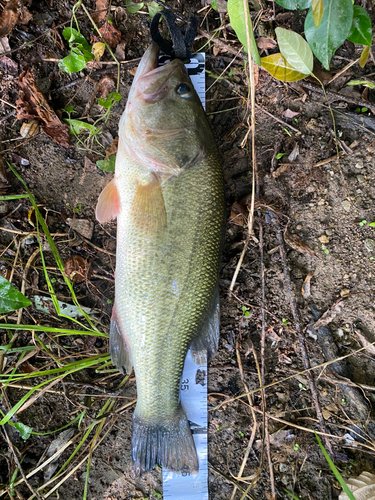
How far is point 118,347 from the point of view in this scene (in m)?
2.12

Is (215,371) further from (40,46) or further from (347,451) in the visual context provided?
(40,46)

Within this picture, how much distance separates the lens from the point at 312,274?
7.80ft

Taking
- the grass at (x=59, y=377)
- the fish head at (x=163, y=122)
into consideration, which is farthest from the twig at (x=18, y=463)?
the fish head at (x=163, y=122)

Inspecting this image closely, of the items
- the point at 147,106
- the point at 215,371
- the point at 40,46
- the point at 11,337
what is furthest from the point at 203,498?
the point at 40,46

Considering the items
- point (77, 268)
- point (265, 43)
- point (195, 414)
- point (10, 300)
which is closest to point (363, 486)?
point (195, 414)

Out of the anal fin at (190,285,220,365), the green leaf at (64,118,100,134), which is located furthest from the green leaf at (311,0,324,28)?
the anal fin at (190,285,220,365)

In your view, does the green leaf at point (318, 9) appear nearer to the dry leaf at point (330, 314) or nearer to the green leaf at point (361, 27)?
the green leaf at point (361, 27)

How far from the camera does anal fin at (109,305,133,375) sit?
2109mm

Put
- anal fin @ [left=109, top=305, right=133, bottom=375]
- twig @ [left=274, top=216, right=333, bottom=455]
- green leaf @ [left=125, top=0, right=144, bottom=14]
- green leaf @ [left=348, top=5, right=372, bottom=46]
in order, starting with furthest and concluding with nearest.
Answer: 1. twig @ [left=274, top=216, right=333, bottom=455]
2. green leaf @ [left=125, top=0, right=144, bottom=14]
3. anal fin @ [left=109, top=305, right=133, bottom=375]
4. green leaf @ [left=348, top=5, right=372, bottom=46]

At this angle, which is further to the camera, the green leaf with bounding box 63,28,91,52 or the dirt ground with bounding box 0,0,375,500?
the dirt ground with bounding box 0,0,375,500

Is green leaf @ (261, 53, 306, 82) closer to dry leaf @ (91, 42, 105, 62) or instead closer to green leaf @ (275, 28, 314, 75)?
green leaf @ (275, 28, 314, 75)

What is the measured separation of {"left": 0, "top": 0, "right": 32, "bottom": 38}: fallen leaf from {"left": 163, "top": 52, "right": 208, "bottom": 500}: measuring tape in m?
1.15

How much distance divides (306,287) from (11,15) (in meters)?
2.79

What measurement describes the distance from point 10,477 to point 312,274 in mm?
2568
